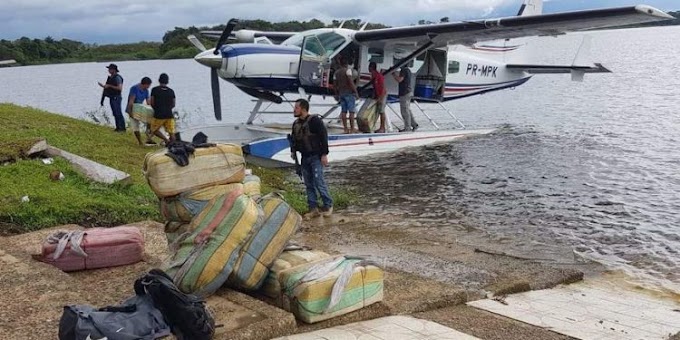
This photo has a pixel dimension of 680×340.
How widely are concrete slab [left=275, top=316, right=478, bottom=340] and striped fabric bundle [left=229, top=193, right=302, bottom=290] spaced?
72 centimetres

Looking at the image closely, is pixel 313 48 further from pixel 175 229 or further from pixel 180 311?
pixel 180 311

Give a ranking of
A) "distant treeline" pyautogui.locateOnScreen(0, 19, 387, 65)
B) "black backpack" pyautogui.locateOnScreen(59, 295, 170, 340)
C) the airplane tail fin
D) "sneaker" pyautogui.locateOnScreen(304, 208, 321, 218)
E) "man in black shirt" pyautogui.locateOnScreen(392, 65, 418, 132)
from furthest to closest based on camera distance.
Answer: "distant treeline" pyautogui.locateOnScreen(0, 19, 387, 65), the airplane tail fin, "man in black shirt" pyautogui.locateOnScreen(392, 65, 418, 132), "sneaker" pyautogui.locateOnScreen(304, 208, 321, 218), "black backpack" pyautogui.locateOnScreen(59, 295, 170, 340)

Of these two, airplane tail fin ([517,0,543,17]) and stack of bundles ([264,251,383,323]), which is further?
airplane tail fin ([517,0,543,17])

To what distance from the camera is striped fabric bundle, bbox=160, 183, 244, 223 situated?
16.8ft

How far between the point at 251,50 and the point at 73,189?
693 centimetres

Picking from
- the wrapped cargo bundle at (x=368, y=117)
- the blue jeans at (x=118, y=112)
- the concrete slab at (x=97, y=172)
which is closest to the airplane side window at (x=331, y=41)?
the wrapped cargo bundle at (x=368, y=117)

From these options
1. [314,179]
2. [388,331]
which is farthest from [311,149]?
[388,331]

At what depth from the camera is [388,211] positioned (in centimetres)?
1055

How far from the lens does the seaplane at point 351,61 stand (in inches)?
562

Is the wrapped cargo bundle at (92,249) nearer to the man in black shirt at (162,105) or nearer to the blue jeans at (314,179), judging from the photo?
the blue jeans at (314,179)

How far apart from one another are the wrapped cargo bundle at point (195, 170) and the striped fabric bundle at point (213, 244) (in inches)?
13.9

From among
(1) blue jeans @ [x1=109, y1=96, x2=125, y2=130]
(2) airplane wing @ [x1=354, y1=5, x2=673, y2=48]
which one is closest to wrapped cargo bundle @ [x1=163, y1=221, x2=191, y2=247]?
(2) airplane wing @ [x1=354, y1=5, x2=673, y2=48]

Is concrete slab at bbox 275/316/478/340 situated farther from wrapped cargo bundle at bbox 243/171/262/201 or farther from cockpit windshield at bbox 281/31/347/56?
cockpit windshield at bbox 281/31/347/56

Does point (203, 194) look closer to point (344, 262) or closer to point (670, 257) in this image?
point (344, 262)
